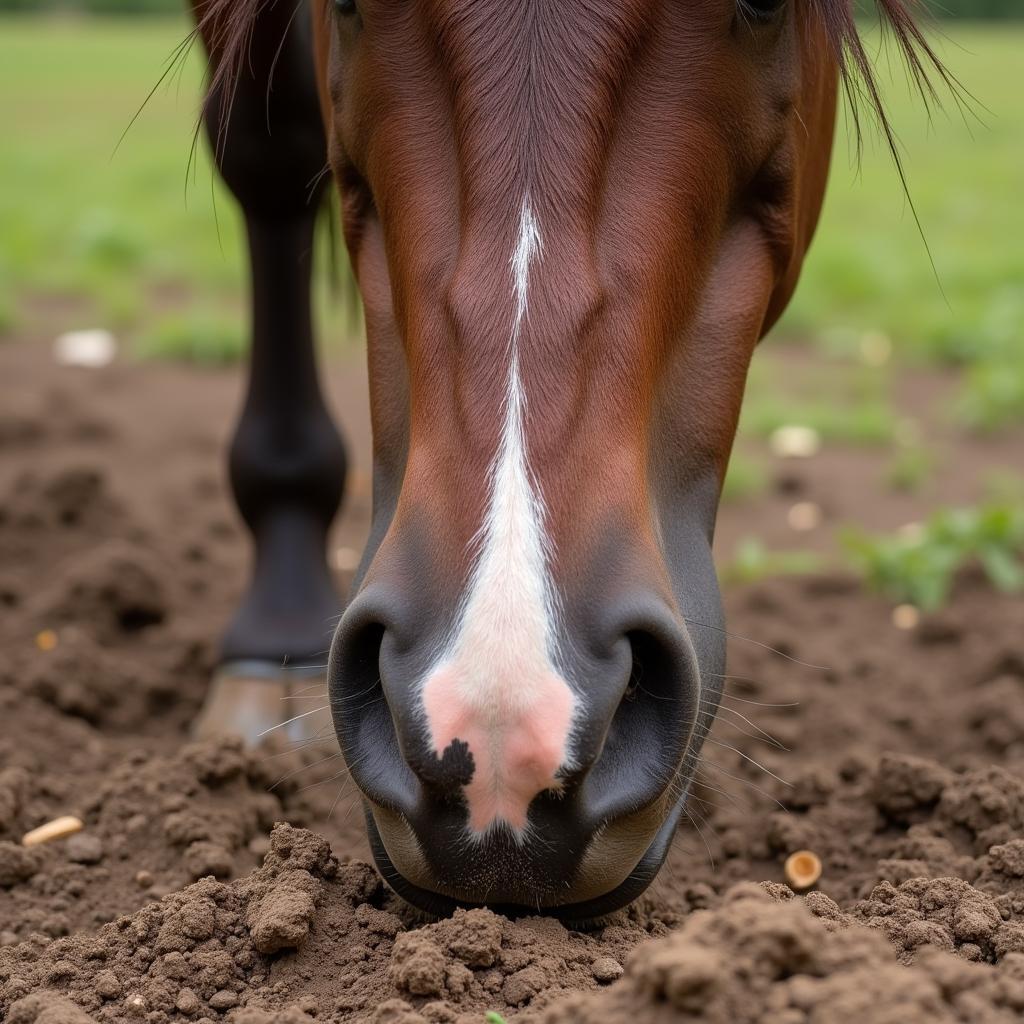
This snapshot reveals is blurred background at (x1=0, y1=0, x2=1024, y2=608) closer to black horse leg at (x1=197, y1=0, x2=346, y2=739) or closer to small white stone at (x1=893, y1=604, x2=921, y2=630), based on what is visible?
small white stone at (x1=893, y1=604, x2=921, y2=630)

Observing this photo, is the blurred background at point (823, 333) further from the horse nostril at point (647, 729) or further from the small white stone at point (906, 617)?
the horse nostril at point (647, 729)

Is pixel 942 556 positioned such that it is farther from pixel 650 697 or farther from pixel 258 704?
pixel 650 697

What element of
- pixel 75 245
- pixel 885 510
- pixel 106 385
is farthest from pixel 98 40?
pixel 885 510

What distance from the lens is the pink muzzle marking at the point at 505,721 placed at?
1.71 meters

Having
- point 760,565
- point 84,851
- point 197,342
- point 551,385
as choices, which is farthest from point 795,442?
point 551,385

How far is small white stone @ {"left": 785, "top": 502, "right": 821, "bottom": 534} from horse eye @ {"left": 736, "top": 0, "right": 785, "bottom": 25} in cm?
319

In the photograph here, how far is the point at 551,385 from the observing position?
6.30ft

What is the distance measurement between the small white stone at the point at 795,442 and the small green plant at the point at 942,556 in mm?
1183

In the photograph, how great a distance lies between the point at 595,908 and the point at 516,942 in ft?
0.43

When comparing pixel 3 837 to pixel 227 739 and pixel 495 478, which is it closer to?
pixel 227 739

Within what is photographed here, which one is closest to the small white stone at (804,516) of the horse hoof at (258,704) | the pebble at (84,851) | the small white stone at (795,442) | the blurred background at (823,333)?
the blurred background at (823,333)

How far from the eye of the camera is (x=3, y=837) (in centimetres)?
280

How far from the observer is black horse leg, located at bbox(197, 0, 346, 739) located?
11.6 ft

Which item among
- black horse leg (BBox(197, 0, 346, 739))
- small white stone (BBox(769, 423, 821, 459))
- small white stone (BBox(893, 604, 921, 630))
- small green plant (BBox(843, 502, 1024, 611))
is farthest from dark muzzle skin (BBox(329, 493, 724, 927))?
small white stone (BBox(769, 423, 821, 459))
